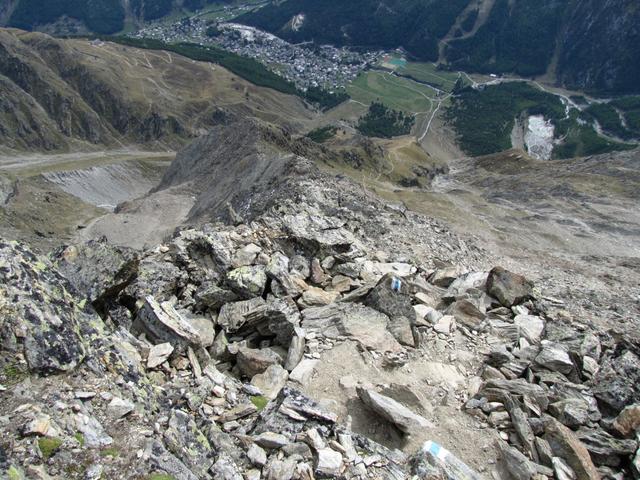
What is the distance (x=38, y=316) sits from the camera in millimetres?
9875

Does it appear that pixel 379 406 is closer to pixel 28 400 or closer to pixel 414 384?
pixel 414 384

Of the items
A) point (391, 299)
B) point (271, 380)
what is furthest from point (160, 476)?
point (391, 299)

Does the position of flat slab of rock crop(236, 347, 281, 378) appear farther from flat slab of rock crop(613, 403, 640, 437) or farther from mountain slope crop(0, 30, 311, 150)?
mountain slope crop(0, 30, 311, 150)

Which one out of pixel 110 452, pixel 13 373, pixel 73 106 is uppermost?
pixel 13 373

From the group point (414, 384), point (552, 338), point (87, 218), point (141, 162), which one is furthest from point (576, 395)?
point (141, 162)

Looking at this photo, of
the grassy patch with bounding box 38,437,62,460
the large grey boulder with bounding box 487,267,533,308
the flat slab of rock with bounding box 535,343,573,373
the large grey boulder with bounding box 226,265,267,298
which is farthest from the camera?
the large grey boulder with bounding box 487,267,533,308

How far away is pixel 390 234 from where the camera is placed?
39312 mm

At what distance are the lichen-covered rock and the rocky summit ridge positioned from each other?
0.04 metres

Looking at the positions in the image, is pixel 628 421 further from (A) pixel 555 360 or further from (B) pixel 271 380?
(B) pixel 271 380

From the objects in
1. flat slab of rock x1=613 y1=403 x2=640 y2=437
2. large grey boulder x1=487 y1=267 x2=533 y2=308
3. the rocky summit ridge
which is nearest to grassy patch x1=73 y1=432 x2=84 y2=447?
the rocky summit ridge

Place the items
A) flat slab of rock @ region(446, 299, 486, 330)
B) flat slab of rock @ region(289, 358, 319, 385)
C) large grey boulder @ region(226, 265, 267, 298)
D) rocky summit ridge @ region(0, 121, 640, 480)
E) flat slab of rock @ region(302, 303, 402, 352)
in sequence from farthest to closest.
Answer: flat slab of rock @ region(446, 299, 486, 330) < large grey boulder @ region(226, 265, 267, 298) < flat slab of rock @ region(302, 303, 402, 352) < flat slab of rock @ region(289, 358, 319, 385) < rocky summit ridge @ region(0, 121, 640, 480)

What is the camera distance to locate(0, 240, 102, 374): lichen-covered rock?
926 centimetres

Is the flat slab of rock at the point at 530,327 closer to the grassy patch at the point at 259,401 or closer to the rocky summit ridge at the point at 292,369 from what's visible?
the rocky summit ridge at the point at 292,369

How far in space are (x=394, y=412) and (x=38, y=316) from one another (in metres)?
9.27
